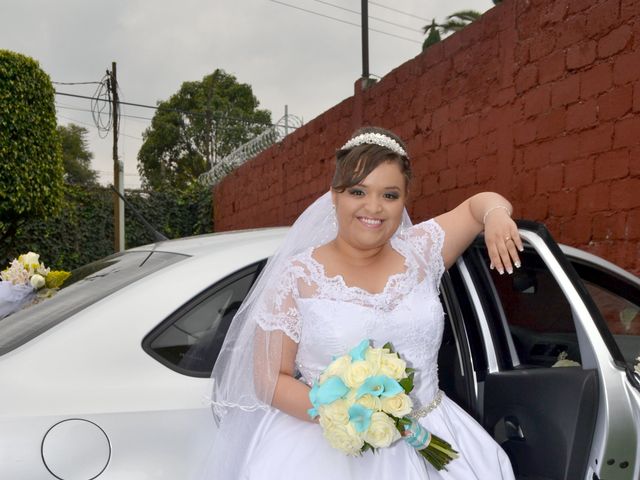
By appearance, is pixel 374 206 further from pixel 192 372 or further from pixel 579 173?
pixel 579 173

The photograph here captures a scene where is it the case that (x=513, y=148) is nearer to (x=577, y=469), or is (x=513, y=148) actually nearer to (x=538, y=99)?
(x=538, y=99)

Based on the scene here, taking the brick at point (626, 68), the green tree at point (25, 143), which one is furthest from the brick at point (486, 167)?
the green tree at point (25, 143)

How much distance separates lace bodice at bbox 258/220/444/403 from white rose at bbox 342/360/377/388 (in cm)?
29

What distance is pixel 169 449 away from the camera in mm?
2023

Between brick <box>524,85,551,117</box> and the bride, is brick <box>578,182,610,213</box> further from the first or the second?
the bride

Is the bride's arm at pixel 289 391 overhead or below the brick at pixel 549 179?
below

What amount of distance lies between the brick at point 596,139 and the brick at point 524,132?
485 millimetres

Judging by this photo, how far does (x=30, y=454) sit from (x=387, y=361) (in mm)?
961

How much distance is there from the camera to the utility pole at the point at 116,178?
48.5 feet

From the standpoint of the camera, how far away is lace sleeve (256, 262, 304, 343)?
2080mm

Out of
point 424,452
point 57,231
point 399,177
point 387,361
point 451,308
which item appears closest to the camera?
point 387,361

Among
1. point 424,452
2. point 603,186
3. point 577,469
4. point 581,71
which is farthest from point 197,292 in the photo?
point 581,71

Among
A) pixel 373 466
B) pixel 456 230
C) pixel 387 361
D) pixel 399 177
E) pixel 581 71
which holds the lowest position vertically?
pixel 373 466

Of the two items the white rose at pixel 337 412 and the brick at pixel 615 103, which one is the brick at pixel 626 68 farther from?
the white rose at pixel 337 412
